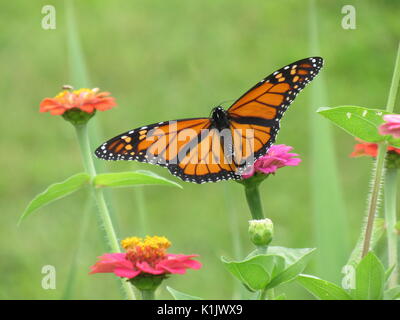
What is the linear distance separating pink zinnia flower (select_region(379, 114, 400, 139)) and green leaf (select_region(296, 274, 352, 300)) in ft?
0.40

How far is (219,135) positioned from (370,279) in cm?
33

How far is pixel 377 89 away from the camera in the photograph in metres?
2.29

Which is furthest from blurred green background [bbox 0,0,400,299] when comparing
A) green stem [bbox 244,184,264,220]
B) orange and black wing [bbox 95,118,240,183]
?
green stem [bbox 244,184,264,220]

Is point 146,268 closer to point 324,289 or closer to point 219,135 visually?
point 324,289

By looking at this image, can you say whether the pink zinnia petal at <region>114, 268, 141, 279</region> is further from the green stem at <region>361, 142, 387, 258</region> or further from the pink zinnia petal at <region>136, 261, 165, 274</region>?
the green stem at <region>361, 142, 387, 258</region>

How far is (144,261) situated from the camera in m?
0.61

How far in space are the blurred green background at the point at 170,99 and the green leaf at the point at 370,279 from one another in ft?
3.07

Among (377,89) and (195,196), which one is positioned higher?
(377,89)

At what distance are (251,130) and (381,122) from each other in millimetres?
221

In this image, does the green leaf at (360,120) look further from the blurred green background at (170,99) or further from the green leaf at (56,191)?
the blurred green background at (170,99)

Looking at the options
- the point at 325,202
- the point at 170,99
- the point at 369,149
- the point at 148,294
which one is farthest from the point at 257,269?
the point at 170,99

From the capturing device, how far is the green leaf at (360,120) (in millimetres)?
621

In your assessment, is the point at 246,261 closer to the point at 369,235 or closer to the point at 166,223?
the point at 369,235

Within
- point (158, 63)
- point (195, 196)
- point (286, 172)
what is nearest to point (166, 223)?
point (195, 196)
